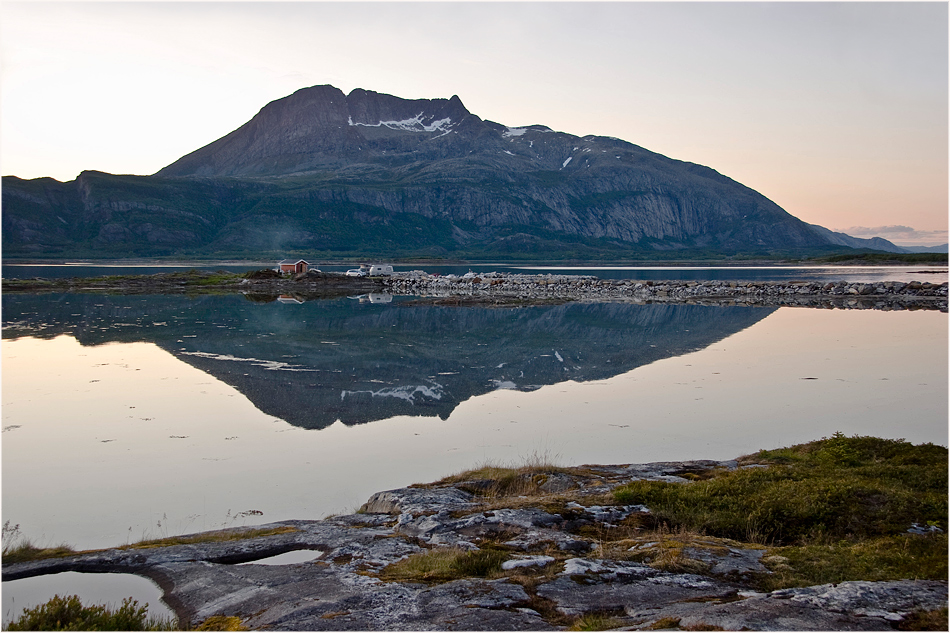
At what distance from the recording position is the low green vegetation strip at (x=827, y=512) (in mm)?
7898

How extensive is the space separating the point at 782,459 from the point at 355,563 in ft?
31.6

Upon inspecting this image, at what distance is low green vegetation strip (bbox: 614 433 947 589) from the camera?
25.9 ft

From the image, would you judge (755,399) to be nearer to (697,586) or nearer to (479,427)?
(479,427)

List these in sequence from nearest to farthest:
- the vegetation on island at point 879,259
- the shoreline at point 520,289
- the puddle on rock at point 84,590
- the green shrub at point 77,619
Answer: the green shrub at point 77,619 < the puddle on rock at point 84,590 < the shoreline at point 520,289 < the vegetation on island at point 879,259

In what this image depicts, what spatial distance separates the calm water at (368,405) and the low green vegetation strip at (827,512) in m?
3.72

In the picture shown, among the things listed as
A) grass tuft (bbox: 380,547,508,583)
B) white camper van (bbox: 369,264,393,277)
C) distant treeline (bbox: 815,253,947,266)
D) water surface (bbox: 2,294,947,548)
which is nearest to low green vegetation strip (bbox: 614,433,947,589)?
grass tuft (bbox: 380,547,508,583)

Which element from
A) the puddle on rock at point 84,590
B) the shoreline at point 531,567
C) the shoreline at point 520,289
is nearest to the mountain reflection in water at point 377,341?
the shoreline at point 531,567

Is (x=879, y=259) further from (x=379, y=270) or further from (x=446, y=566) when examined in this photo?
(x=446, y=566)

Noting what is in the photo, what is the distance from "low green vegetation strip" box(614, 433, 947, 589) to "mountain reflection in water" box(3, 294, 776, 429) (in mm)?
9974

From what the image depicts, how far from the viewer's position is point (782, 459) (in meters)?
14.0

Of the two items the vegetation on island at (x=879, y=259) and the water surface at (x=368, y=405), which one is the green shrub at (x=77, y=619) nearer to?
the water surface at (x=368, y=405)

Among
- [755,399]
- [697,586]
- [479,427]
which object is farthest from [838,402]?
[697,586]

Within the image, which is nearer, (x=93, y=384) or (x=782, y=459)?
(x=782, y=459)

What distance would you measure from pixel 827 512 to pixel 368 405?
13393mm
